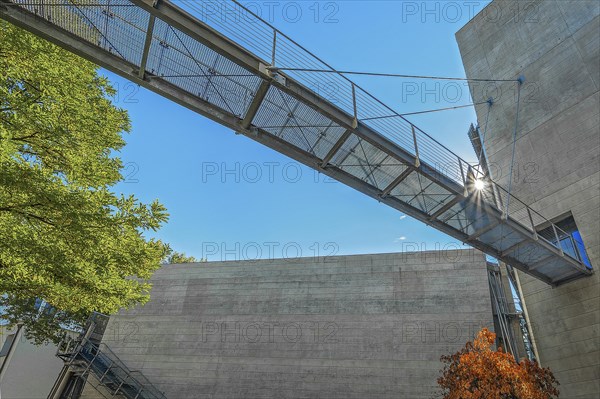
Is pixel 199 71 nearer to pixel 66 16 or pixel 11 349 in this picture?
pixel 66 16

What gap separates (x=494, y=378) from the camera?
345 inches

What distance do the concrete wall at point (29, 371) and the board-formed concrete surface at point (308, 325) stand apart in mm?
4547

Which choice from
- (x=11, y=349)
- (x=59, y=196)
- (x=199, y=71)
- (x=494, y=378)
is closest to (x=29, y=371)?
(x=11, y=349)

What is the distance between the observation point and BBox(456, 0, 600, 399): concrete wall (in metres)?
10.7

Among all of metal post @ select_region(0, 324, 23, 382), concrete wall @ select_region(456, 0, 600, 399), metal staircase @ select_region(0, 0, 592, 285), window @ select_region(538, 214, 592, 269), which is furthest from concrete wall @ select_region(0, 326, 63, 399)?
window @ select_region(538, 214, 592, 269)

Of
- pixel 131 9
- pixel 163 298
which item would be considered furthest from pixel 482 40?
pixel 163 298

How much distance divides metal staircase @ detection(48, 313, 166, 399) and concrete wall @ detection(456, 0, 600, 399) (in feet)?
49.9

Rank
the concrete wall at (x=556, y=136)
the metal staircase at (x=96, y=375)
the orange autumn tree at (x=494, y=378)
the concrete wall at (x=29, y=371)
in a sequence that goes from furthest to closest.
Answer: the concrete wall at (x=29, y=371)
the metal staircase at (x=96, y=375)
the concrete wall at (x=556, y=136)
the orange autumn tree at (x=494, y=378)

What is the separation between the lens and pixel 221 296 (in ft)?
56.3

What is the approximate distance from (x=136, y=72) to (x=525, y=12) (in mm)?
15968

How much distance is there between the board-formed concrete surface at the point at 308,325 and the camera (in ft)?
44.5

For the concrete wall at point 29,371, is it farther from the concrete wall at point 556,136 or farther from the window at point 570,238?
the window at point 570,238

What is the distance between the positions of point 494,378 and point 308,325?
7922mm

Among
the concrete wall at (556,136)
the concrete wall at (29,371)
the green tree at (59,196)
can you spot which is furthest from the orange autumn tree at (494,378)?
the concrete wall at (29,371)
